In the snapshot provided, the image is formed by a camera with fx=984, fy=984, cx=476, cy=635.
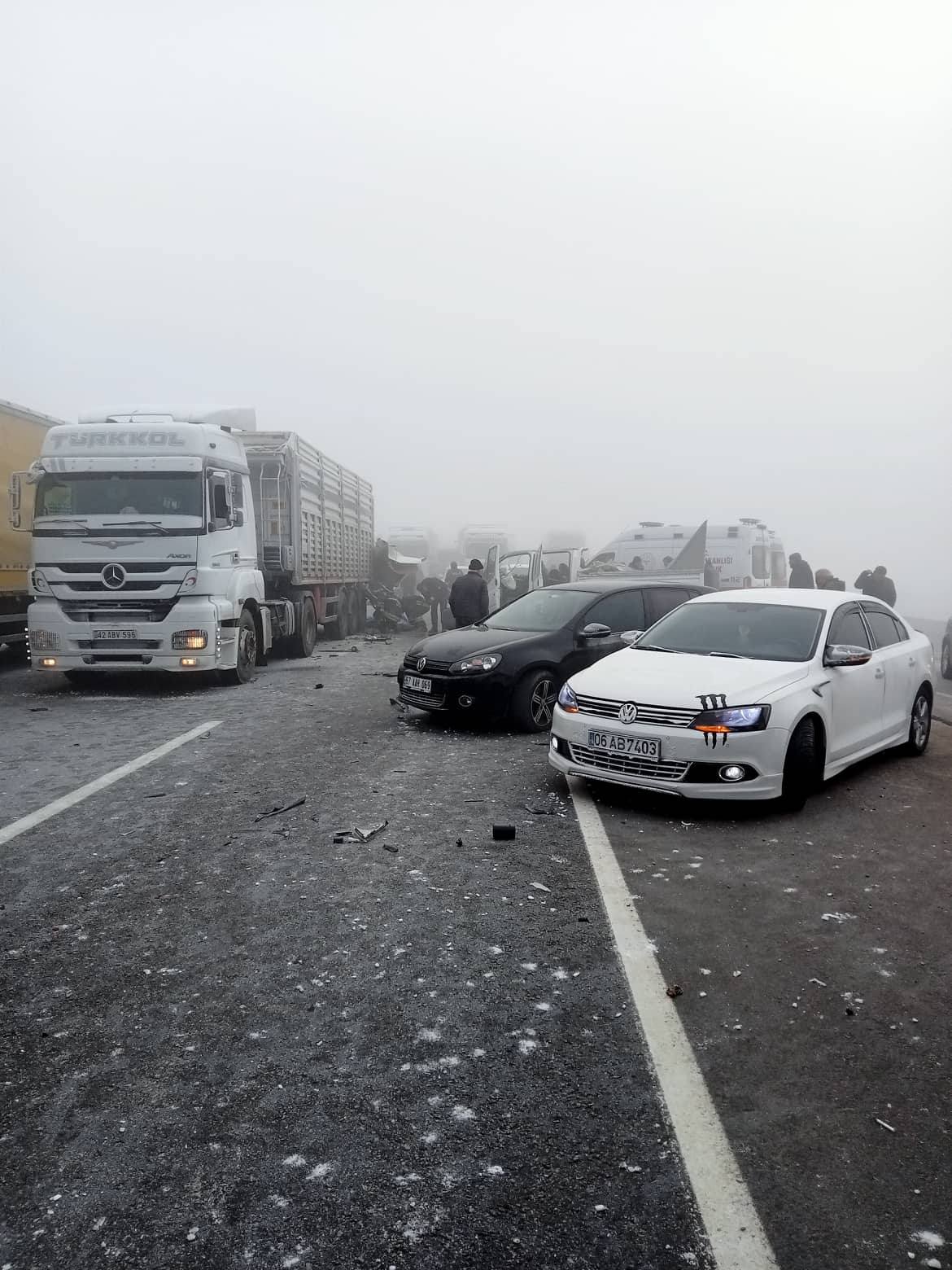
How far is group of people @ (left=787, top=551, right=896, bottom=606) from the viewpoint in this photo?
16.2m

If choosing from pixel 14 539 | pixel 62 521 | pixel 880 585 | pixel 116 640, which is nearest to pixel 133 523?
pixel 62 521

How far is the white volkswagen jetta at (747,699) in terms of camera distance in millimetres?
6004

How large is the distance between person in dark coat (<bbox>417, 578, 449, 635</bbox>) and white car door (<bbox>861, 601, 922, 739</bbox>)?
15.7 metres

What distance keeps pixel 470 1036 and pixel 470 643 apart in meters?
6.25

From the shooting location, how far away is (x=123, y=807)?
6305 mm

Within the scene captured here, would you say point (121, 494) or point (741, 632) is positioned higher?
point (121, 494)

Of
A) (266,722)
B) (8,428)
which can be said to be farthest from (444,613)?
(266,722)

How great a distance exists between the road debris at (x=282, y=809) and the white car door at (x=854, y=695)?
3.47m

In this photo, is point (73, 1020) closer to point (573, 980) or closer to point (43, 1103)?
point (43, 1103)

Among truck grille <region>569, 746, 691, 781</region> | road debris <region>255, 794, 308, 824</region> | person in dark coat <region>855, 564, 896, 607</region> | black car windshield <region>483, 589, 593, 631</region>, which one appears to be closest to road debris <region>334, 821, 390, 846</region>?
road debris <region>255, 794, 308, 824</region>

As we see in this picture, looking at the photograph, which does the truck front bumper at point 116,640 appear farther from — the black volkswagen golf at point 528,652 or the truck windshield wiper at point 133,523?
the black volkswagen golf at point 528,652

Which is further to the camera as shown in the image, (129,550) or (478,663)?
(129,550)

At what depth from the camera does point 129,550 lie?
11.5 metres

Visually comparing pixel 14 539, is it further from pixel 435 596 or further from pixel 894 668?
pixel 435 596
